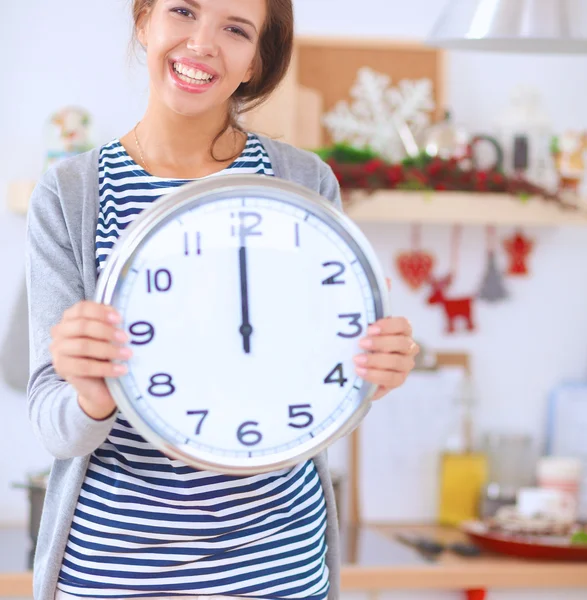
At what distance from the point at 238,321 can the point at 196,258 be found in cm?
7

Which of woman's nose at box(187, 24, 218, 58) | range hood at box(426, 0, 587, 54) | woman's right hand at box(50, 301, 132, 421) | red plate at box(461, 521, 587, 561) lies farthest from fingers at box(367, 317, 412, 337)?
red plate at box(461, 521, 587, 561)

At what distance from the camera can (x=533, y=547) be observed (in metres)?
2.09

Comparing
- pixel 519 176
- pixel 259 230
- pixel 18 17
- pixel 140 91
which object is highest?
pixel 18 17

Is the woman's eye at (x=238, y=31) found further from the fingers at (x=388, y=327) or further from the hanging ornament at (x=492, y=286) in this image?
the hanging ornament at (x=492, y=286)

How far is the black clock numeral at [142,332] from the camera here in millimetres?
833

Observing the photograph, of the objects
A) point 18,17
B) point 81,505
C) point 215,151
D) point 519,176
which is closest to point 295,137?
point 519,176

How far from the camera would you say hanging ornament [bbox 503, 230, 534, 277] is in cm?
253

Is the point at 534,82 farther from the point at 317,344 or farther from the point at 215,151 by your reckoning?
the point at 317,344

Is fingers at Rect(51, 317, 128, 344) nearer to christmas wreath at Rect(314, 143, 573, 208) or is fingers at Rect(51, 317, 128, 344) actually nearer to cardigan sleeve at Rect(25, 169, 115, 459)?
cardigan sleeve at Rect(25, 169, 115, 459)

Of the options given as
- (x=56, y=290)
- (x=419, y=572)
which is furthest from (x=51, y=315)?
(x=419, y=572)

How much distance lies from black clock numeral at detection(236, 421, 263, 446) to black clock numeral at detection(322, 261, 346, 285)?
141mm

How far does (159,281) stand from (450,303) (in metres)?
1.74

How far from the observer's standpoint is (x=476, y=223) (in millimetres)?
2475

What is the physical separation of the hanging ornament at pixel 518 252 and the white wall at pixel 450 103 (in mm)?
40
